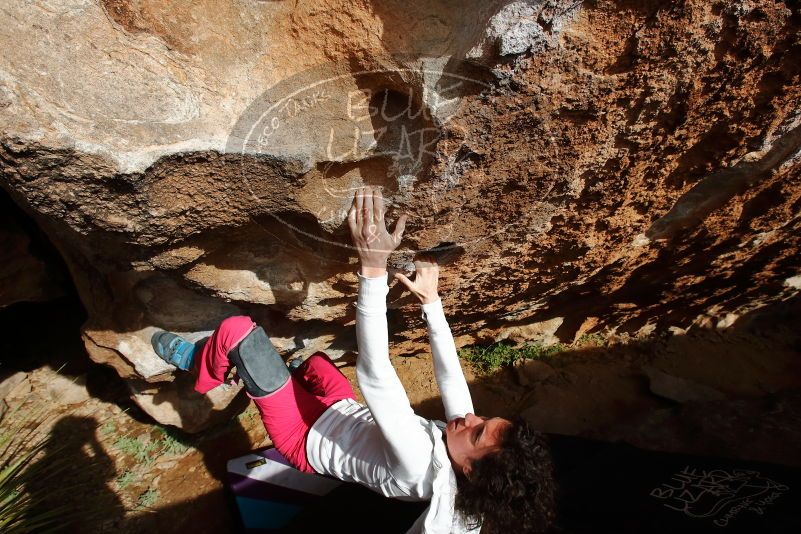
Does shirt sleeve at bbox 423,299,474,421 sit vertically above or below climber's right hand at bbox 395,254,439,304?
below

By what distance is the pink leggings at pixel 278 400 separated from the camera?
175cm

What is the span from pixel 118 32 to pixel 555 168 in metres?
1.28

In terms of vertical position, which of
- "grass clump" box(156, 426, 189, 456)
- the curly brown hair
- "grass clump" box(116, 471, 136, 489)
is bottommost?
the curly brown hair

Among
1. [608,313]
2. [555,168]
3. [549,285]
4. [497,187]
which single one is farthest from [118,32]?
[608,313]

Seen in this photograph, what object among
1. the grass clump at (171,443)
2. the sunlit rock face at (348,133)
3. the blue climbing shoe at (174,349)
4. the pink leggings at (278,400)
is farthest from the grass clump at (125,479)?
the pink leggings at (278,400)

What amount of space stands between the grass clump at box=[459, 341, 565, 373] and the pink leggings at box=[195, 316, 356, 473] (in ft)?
4.92

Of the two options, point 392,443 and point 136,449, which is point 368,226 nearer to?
point 392,443

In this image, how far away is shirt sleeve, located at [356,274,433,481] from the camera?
4.55 feet

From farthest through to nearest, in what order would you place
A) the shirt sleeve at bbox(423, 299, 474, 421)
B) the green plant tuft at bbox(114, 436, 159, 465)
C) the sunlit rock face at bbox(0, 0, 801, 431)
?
the green plant tuft at bbox(114, 436, 159, 465), the shirt sleeve at bbox(423, 299, 474, 421), the sunlit rock face at bbox(0, 0, 801, 431)

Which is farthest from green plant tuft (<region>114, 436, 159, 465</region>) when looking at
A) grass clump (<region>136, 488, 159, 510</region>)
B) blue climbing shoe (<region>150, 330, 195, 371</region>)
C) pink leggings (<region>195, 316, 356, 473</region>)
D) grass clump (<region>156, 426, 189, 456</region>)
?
pink leggings (<region>195, 316, 356, 473</region>)

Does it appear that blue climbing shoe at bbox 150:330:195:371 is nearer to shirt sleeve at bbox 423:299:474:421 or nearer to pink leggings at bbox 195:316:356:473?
pink leggings at bbox 195:316:356:473

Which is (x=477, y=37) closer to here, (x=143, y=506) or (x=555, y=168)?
(x=555, y=168)

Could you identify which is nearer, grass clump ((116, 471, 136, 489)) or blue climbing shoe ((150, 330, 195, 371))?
blue climbing shoe ((150, 330, 195, 371))

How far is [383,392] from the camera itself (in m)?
1.41
